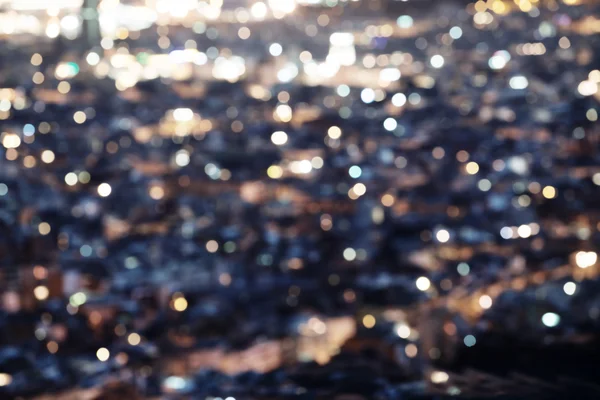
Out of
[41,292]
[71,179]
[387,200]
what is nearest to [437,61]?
[387,200]

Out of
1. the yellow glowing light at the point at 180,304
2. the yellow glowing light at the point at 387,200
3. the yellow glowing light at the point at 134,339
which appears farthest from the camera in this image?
the yellow glowing light at the point at 387,200

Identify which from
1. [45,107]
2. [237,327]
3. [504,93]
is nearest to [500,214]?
[237,327]

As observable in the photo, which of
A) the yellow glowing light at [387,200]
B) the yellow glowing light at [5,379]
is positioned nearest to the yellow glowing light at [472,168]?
the yellow glowing light at [387,200]

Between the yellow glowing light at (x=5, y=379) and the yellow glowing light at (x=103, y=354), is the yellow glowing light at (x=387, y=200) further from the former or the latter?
the yellow glowing light at (x=5, y=379)

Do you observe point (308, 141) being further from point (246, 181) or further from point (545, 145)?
point (545, 145)

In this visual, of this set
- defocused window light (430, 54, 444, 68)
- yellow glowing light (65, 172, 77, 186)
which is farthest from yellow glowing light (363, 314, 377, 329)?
defocused window light (430, 54, 444, 68)

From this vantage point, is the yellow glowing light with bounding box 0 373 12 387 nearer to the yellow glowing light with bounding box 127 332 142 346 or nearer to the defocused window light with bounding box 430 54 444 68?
the yellow glowing light with bounding box 127 332 142 346
